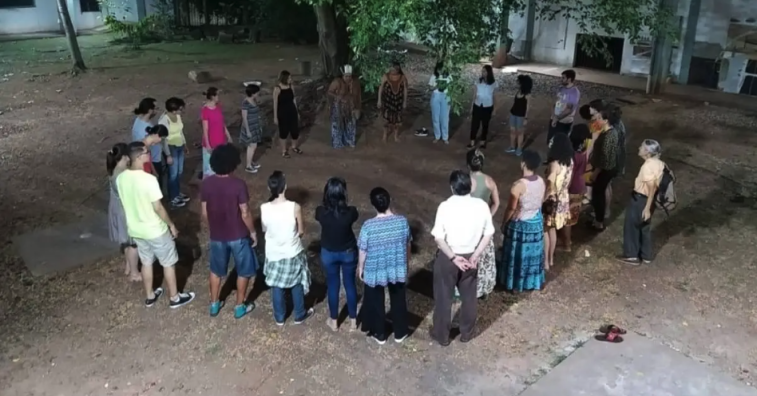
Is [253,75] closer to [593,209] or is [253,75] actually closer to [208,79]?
[208,79]

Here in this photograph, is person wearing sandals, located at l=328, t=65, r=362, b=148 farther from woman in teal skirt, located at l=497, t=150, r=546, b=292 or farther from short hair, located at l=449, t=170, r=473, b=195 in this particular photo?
short hair, located at l=449, t=170, r=473, b=195

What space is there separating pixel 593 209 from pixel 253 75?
10503mm

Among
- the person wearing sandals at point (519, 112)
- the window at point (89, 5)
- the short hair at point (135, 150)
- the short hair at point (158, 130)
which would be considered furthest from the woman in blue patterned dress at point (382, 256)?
the window at point (89, 5)

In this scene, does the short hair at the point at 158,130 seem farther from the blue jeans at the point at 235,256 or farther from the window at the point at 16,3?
the window at the point at 16,3

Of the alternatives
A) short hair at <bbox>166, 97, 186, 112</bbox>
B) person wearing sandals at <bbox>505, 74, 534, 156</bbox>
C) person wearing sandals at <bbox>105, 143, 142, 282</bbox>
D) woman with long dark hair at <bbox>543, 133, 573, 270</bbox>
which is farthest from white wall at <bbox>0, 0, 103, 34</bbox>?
woman with long dark hair at <bbox>543, 133, 573, 270</bbox>

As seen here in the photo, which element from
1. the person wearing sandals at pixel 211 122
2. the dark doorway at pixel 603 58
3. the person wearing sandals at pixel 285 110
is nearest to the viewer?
the person wearing sandals at pixel 211 122

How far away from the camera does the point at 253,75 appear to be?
52.2 feet

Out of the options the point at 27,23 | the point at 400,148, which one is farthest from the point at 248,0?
the point at 400,148

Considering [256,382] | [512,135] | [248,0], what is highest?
[248,0]

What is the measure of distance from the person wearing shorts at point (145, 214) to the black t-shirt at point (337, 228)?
1.36 m

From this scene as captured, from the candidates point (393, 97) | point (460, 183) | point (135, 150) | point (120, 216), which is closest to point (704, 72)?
point (393, 97)

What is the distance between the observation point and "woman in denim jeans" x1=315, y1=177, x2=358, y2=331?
4719 millimetres

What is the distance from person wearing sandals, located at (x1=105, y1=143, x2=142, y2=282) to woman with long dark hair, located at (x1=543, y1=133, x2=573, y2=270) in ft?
12.1

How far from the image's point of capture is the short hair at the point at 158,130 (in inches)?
260
